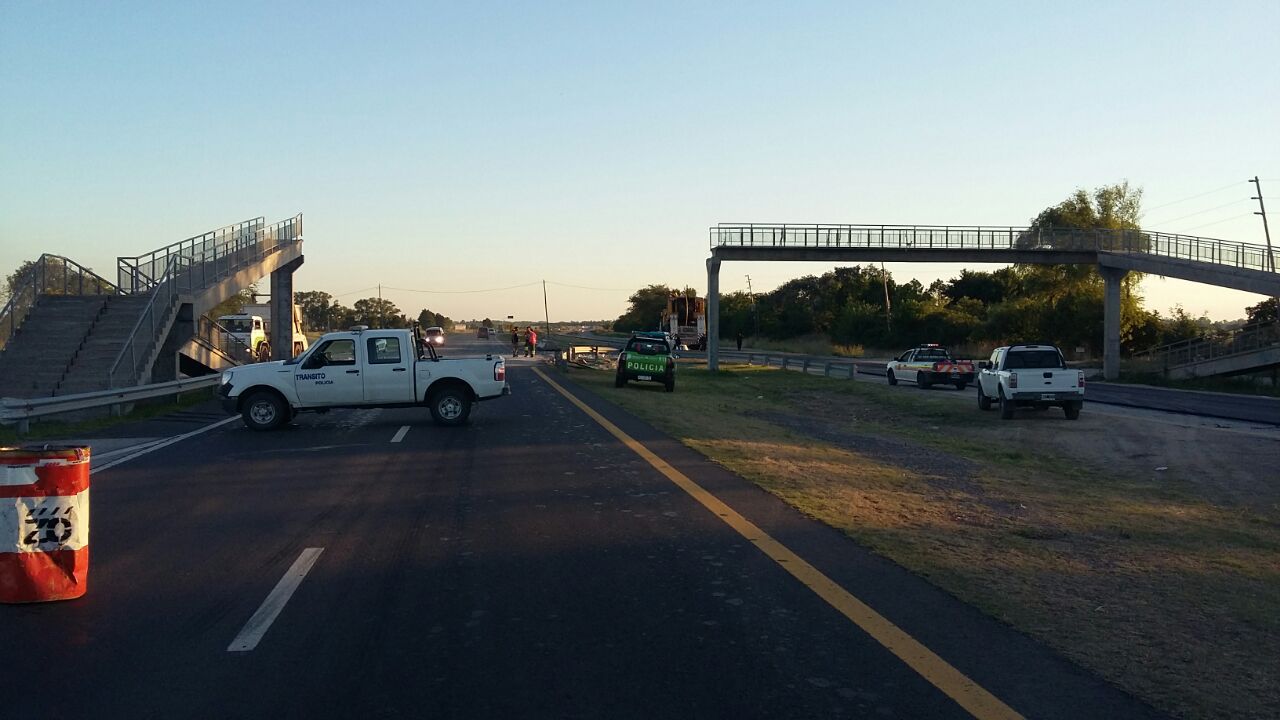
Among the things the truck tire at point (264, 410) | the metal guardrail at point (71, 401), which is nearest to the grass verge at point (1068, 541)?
the truck tire at point (264, 410)

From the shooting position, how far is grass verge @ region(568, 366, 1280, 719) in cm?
572

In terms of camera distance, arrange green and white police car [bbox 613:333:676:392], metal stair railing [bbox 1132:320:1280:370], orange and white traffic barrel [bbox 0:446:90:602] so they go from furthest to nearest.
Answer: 1. metal stair railing [bbox 1132:320:1280:370]
2. green and white police car [bbox 613:333:676:392]
3. orange and white traffic barrel [bbox 0:446:90:602]

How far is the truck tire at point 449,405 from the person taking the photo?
20172 millimetres

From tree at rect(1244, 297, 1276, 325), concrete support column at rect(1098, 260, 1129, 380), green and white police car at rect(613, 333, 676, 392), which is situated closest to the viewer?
green and white police car at rect(613, 333, 676, 392)

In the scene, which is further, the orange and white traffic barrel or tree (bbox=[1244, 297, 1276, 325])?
tree (bbox=[1244, 297, 1276, 325])

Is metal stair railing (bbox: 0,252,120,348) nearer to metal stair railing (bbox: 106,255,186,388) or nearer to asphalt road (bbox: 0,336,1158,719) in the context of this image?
metal stair railing (bbox: 106,255,186,388)

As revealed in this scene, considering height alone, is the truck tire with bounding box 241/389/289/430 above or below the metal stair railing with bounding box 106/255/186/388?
below

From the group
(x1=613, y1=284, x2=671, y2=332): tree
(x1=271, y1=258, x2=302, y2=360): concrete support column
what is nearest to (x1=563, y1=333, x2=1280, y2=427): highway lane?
(x1=271, y1=258, x2=302, y2=360): concrete support column

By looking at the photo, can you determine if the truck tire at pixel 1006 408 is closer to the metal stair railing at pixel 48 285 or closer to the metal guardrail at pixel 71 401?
the metal guardrail at pixel 71 401

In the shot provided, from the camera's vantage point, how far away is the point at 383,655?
5898 mm

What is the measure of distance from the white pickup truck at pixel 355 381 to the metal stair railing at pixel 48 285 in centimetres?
1018

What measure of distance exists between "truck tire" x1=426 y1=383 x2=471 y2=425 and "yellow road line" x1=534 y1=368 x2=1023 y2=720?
9.79 metres

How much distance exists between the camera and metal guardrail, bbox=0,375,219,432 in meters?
18.0

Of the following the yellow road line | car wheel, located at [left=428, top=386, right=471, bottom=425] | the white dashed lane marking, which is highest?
car wheel, located at [left=428, top=386, right=471, bottom=425]
